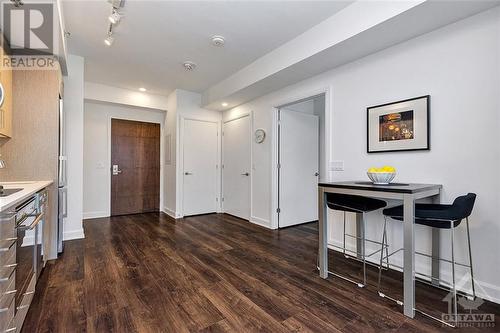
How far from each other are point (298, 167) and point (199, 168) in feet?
6.86

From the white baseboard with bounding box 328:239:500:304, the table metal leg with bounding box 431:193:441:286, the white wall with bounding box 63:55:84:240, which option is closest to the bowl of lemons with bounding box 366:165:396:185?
the table metal leg with bounding box 431:193:441:286

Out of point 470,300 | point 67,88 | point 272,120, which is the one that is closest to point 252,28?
point 272,120

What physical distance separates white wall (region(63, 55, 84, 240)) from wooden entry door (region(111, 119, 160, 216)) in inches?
65.8

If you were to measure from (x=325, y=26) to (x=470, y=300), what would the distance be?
2737mm

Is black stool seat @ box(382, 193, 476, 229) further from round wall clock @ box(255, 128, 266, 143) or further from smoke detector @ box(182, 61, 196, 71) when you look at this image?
smoke detector @ box(182, 61, 196, 71)

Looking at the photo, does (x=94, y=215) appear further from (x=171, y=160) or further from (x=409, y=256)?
(x=409, y=256)

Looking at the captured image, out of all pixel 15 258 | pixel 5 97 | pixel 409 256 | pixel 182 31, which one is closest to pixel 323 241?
pixel 409 256

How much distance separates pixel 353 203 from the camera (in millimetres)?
2197

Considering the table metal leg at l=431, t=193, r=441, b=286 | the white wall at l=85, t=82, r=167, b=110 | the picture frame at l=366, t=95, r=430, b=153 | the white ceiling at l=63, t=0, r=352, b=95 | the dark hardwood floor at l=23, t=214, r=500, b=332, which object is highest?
the white ceiling at l=63, t=0, r=352, b=95

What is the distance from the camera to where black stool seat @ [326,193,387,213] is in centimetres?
211

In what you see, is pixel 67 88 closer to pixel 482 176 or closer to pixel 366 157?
pixel 366 157

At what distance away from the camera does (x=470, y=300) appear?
1902 millimetres

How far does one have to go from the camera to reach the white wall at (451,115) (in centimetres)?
188

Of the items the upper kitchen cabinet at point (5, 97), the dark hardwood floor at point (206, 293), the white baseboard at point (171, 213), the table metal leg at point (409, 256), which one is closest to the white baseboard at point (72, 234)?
the dark hardwood floor at point (206, 293)
